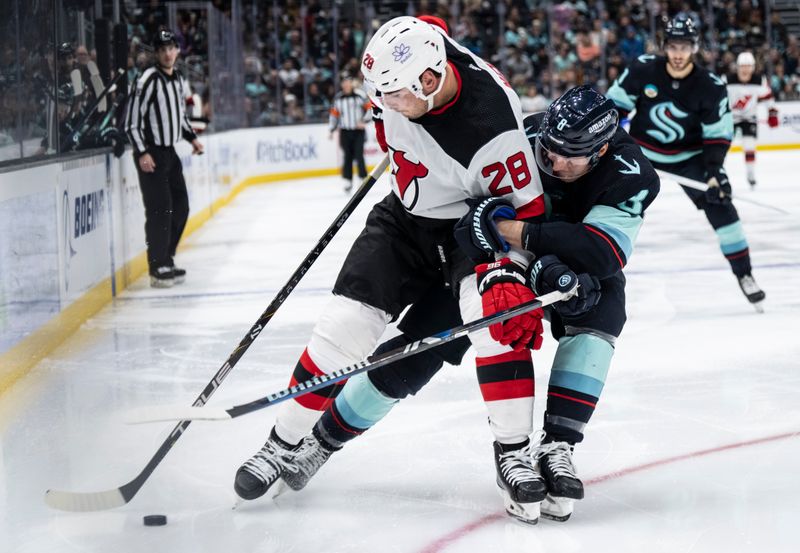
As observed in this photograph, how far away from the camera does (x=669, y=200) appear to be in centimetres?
867

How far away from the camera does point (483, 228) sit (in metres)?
1.97

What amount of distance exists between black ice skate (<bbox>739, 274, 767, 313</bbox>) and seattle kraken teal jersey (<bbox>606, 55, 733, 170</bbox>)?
45 centimetres

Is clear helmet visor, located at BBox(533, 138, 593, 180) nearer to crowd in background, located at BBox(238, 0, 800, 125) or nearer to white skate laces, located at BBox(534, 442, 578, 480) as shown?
white skate laces, located at BBox(534, 442, 578, 480)

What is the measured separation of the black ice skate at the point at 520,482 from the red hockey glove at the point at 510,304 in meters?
0.22

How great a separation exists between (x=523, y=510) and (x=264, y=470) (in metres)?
0.51

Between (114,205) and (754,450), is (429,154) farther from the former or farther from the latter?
(114,205)

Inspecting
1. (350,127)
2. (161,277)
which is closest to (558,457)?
(161,277)

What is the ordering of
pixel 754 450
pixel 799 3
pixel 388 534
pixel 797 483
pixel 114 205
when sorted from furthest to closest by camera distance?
pixel 799 3, pixel 114 205, pixel 754 450, pixel 797 483, pixel 388 534

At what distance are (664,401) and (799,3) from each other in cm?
1341

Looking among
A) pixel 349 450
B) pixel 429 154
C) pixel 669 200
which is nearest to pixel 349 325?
pixel 429 154

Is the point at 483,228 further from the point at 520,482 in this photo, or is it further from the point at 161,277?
the point at 161,277

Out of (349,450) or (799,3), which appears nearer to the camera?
(349,450)

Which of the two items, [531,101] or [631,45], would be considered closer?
[531,101]

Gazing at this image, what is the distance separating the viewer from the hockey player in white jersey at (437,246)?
6.42 feet
